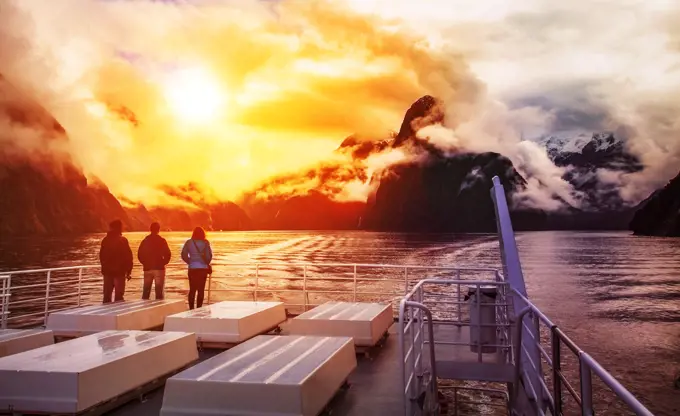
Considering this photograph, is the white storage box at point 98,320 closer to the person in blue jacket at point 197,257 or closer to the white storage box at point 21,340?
the white storage box at point 21,340

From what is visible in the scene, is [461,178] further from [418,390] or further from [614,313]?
[418,390]

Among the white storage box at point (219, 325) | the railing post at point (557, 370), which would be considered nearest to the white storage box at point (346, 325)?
the white storage box at point (219, 325)

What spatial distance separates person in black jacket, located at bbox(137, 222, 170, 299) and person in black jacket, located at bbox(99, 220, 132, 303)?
1.02 ft

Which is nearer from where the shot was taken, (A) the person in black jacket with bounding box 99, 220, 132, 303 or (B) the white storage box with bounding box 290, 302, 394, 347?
(B) the white storage box with bounding box 290, 302, 394, 347

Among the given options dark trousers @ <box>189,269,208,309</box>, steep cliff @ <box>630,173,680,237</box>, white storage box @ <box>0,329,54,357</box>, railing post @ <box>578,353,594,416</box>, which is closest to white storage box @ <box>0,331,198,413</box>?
white storage box @ <box>0,329,54,357</box>

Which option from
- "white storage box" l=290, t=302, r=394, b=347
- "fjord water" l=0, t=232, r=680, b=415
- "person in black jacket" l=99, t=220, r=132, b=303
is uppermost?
"person in black jacket" l=99, t=220, r=132, b=303

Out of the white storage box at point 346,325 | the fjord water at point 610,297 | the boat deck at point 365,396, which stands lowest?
the fjord water at point 610,297

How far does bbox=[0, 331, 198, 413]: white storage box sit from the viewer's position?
16.2 feet

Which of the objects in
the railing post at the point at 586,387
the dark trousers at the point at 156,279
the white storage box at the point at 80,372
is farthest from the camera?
the dark trousers at the point at 156,279

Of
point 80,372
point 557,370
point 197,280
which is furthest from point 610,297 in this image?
point 80,372

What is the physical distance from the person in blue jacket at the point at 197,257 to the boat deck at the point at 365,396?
10.9ft

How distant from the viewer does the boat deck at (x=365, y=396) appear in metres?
5.55

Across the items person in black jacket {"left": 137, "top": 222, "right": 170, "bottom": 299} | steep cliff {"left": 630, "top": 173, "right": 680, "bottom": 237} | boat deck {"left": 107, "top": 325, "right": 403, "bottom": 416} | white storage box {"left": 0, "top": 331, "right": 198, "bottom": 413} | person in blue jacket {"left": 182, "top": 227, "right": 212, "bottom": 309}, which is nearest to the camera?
white storage box {"left": 0, "top": 331, "right": 198, "bottom": 413}

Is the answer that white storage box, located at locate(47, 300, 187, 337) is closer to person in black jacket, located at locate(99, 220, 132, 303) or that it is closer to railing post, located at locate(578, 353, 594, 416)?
person in black jacket, located at locate(99, 220, 132, 303)
